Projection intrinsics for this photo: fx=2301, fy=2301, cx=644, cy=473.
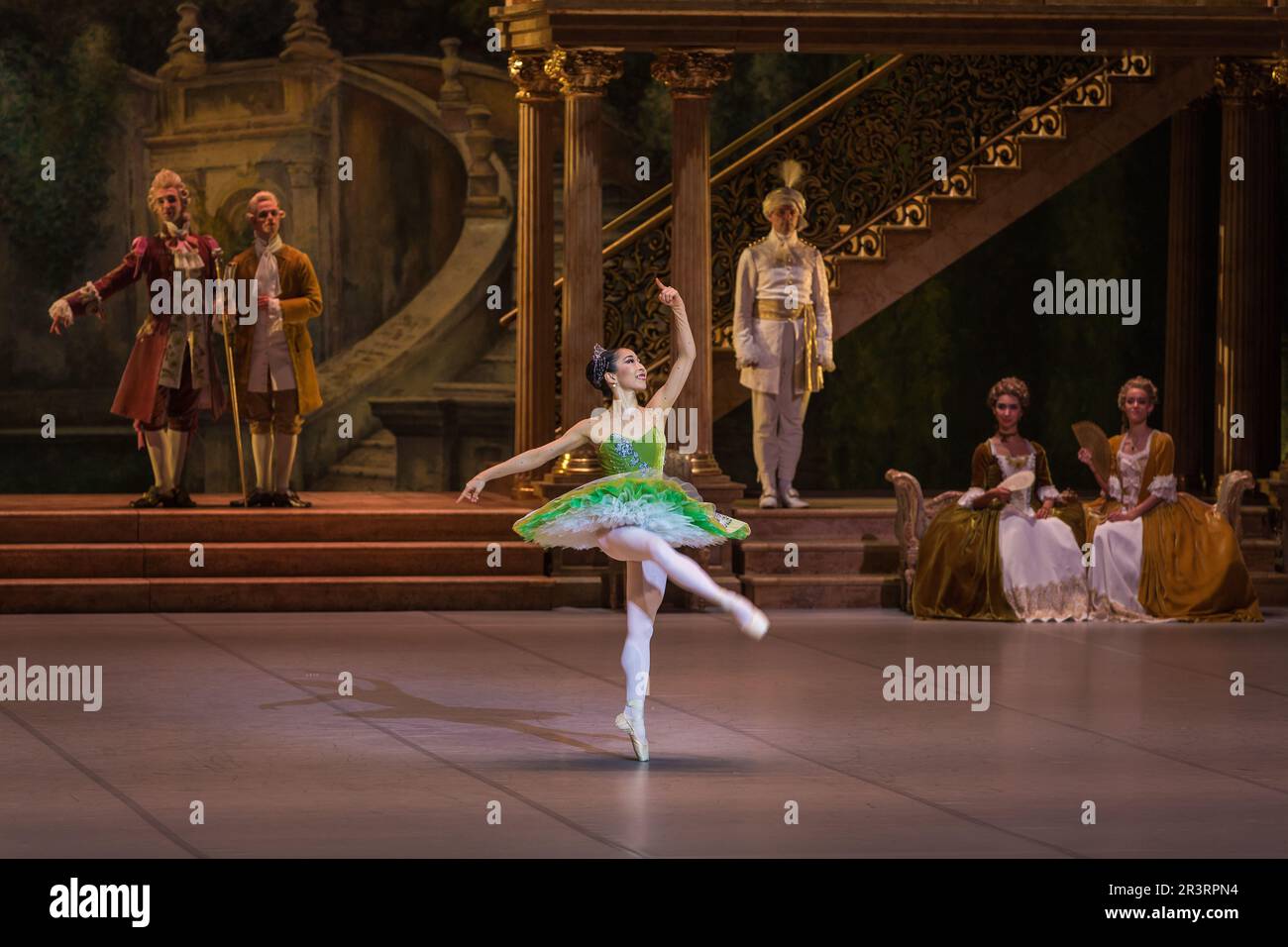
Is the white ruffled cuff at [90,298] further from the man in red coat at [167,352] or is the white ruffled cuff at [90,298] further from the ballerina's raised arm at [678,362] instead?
the ballerina's raised arm at [678,362]

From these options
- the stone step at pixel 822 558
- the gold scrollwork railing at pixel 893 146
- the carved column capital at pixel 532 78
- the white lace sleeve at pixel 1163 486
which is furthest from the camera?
the gold scrollwork railing at pixel 893 146

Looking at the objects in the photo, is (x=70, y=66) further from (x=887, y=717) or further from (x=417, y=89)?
(x=887, y=717)

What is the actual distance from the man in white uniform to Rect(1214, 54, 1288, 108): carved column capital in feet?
9.23

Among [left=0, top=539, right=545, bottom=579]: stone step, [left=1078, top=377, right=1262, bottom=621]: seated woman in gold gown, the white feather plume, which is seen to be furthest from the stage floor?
the white feather plume

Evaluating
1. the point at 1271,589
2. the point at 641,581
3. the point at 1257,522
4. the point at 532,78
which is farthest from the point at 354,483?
the point at 641,581

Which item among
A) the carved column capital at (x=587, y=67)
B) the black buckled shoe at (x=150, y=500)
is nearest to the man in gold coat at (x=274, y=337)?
the black buckled shoe at (x=150, y=500)

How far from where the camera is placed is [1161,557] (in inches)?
500

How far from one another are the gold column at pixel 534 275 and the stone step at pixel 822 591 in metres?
1.69

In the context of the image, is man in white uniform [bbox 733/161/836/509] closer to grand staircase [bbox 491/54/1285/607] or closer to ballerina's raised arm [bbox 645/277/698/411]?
grand staircase [bbox 491/54/1285/607]

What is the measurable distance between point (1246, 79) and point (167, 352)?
6787mm

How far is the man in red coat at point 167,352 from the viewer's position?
13.4 metres

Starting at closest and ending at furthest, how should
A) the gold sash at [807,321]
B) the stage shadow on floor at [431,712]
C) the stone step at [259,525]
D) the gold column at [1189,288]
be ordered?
the stage shadow on floor at [431,712]
the stone step at [259,525]
the gold sash at [807,321]
the gold column at [1189,288]

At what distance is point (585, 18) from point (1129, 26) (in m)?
3.29

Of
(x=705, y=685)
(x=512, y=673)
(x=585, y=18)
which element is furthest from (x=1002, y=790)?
(x=585, y=18)
